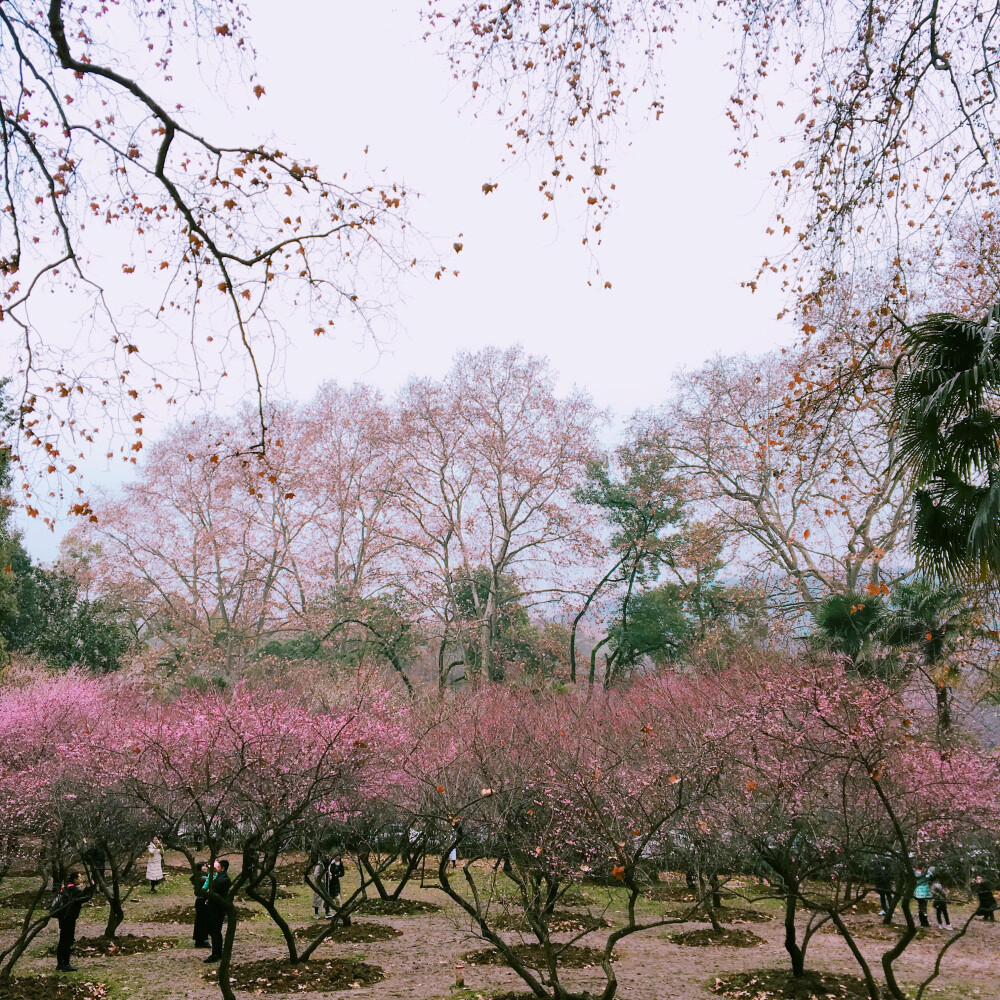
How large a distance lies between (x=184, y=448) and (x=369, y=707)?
15.1 m

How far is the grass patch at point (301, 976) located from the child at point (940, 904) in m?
9.23

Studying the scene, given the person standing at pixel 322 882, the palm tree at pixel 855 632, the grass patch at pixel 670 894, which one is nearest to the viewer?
the person standing at pixel 322 882

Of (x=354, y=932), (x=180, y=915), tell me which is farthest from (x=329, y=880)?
(x=180, y=915)

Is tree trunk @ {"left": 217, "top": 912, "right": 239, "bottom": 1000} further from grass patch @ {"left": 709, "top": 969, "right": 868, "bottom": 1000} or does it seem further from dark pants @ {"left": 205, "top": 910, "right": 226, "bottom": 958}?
grass patch @ {"left": 709, "top": 969, "right": 868, "bottom": 1000}

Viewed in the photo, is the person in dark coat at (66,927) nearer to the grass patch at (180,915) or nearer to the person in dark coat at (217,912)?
the person in dark coat at (217,912)

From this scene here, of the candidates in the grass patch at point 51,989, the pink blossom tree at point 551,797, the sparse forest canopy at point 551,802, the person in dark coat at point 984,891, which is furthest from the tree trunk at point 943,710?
the grass patch at point 51,989

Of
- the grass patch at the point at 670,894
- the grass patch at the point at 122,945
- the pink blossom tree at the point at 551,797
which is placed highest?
the pink blossom tree at the point at 551,797

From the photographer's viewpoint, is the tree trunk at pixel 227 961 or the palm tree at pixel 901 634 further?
the palm tree at pixel 901 634

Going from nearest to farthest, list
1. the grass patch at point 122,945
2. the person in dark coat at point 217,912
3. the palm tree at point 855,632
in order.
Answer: the person in dark coat at point 217,912 → the grass patch at point 122,945 → the palm tree at point 855,632

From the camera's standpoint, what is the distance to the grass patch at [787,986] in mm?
9867

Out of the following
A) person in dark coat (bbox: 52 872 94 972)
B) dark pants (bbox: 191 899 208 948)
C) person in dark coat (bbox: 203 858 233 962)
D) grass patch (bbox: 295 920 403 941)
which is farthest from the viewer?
grass patch (bbox: 295 920 403 941)

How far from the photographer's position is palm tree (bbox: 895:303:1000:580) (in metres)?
5.62

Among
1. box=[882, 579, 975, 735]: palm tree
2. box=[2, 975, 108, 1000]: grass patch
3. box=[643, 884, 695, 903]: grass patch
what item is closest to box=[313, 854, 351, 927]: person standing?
box=[2, 975, 108, 1000]: grass patch

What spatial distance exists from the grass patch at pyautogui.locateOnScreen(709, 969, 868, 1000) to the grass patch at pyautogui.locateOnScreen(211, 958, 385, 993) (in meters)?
4.52
